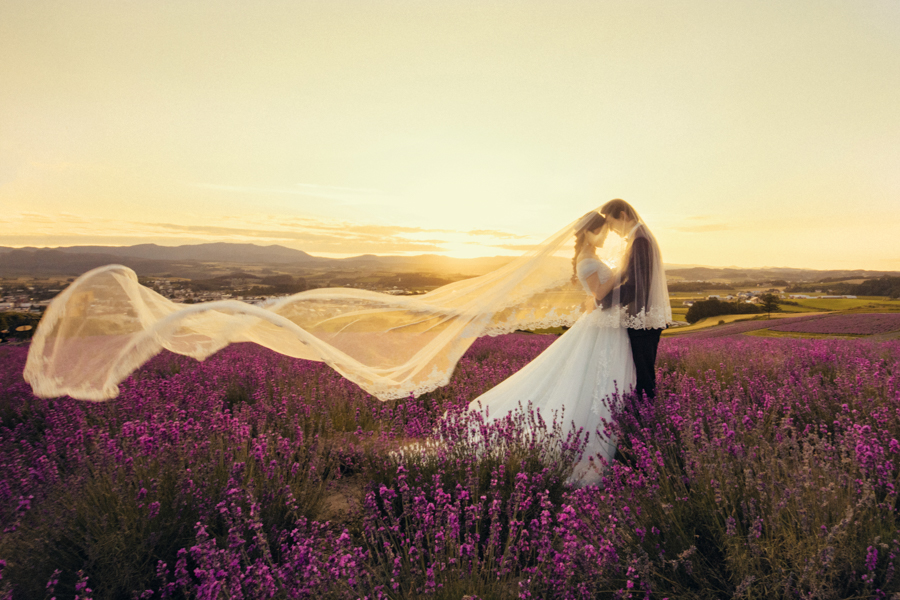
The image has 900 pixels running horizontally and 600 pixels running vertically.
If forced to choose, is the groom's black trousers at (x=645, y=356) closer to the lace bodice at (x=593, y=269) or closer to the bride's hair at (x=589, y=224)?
the lace bodice at (x=593, y=269)

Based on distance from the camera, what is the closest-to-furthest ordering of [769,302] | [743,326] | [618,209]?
1. [618,209]
2. [743,326]
3. [769,302]

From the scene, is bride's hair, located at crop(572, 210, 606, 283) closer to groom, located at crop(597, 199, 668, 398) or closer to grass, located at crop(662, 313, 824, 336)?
groom, located at crop(597, 199, 668, 398)

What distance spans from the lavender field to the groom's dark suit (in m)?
0.38

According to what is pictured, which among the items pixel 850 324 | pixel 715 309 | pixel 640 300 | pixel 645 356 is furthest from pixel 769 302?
pixel 640 300

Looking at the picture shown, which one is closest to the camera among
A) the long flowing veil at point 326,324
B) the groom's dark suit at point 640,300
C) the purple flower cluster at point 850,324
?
the long flowing veil at point 326,324

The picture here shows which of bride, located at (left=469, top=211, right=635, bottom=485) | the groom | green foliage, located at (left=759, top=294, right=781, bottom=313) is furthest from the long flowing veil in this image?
green foliage, located at (left=759, top=294, right=781, bottom=313)

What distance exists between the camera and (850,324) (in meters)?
9.44

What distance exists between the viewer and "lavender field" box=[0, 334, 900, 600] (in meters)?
1.50

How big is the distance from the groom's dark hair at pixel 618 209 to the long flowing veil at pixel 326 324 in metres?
0.27

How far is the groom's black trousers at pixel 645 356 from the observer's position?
355 centimetres

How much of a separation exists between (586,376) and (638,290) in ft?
2.57

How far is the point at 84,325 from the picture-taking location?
3.19 metres

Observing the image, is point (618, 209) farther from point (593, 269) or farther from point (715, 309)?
point (715, 309)

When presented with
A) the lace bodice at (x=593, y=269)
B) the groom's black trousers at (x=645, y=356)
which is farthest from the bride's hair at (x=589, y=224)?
the groom's black trousers at (x=645, y=356)
